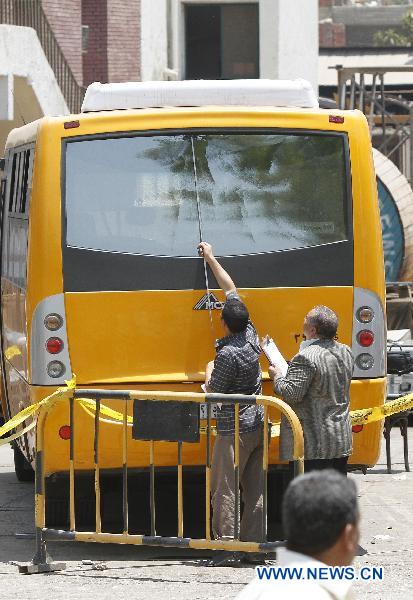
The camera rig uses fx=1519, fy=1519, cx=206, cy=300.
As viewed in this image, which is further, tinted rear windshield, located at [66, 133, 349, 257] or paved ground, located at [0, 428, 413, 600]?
tinted rear windshield, located at [66, 133, 349, 257]

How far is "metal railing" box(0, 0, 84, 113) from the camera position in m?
26.6

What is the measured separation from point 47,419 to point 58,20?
23.7m

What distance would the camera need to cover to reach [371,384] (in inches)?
418

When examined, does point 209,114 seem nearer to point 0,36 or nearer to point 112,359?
point 112,359

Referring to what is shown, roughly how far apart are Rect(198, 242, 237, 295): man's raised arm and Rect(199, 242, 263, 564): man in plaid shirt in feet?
1.20

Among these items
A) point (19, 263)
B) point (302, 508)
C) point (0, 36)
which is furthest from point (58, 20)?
point (302, 508)

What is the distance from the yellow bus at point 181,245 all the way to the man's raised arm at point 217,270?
0.09 m

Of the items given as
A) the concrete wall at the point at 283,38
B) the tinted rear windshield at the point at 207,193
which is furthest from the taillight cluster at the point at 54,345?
the concrete wall at the point at 283,38

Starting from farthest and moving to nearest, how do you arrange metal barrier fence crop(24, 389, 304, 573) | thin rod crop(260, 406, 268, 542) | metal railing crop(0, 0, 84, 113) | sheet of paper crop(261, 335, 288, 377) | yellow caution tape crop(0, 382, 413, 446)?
metal railing crop(0, 0, 84, 113)
sheet of paper crop(261, 335, 288, 377)
yellow caution tape crop(0, 382, 413, 446)
thin rod crop(260, 406, 268, 542)
metal barrier fence crop(24, 389, 304, 573)

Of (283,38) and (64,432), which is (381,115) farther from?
(64,432)

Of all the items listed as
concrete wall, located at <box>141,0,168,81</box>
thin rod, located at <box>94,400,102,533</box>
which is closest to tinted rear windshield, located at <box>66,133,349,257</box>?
thin rod, located at <box>94,400,102,533</box>

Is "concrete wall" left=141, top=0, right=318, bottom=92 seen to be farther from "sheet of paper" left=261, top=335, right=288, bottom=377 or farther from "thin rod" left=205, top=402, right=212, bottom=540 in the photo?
"thin rod" left=205, top=402, right=212, bottom=540

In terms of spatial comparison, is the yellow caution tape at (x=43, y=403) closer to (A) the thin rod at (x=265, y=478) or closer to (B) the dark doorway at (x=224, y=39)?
(A) the thin rod at (x=265, y=478)

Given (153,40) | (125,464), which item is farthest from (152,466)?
(153,40)
